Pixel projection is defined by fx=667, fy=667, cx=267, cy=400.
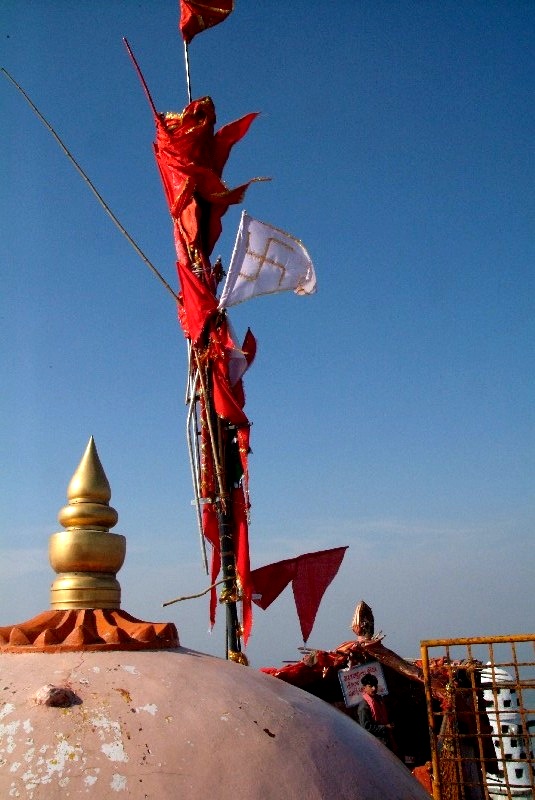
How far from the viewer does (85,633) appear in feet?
11.5

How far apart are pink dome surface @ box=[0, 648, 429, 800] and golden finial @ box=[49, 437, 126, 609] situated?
49 centimetres

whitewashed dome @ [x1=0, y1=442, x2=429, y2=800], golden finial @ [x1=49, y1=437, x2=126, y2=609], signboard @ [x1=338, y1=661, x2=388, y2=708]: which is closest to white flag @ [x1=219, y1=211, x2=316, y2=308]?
signboard @ [x1=338, y1=661, x2=388, y2=708]

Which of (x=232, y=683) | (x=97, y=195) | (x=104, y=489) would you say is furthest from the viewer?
(x=97, y=195)

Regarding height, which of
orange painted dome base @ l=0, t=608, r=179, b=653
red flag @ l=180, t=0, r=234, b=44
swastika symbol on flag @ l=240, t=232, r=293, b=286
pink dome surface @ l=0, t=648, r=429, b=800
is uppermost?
red flag @ l=180, t=0, r=234, b=44

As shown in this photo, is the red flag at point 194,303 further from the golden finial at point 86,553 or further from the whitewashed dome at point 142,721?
the whitewashed dome at point 142,721

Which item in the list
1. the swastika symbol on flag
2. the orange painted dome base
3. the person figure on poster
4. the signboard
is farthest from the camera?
the swastika symbol on flag

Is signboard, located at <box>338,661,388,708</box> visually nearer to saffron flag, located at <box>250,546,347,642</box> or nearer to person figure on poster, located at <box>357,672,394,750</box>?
person figure on poster, located at <box>357,672,394,750</box>

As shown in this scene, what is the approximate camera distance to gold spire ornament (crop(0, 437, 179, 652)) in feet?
11.4

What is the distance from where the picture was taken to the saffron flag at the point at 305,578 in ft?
37.1

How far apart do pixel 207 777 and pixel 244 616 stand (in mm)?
8371

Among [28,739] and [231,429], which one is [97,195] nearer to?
[231,429]

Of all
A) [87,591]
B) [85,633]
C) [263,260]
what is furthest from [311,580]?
[85,633]

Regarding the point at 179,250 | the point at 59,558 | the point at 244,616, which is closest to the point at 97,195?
the point at 179,250

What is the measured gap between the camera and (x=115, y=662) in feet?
10.8
